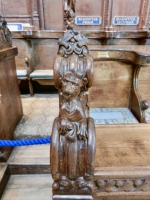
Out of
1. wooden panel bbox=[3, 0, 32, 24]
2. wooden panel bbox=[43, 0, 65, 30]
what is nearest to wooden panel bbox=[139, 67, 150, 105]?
wooden panel bbox=[43, 0, 65, 30]

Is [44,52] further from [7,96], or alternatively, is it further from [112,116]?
[112,116]

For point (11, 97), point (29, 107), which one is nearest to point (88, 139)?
point (11, 97)

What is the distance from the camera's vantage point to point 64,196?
1.88 ft

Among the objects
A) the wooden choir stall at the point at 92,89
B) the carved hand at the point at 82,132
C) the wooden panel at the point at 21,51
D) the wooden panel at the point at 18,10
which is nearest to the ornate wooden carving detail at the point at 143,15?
the wooden choir stall at the point at 92,89

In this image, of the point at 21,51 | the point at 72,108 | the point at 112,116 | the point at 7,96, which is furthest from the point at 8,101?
the point at 21,51

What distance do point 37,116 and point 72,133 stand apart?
4.97 ft

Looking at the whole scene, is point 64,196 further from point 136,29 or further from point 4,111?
point 136,29

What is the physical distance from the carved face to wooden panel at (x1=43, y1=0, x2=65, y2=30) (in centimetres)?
293

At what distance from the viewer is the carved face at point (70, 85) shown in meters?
0.52

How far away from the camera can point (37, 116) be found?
197 cm

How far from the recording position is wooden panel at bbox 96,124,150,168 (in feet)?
2.03

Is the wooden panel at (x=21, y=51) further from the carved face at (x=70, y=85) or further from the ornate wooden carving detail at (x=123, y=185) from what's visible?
the ornate wooden carving detail at (x=123, y=185)

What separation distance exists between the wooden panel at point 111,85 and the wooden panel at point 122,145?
608 mm

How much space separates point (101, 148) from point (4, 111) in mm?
954
